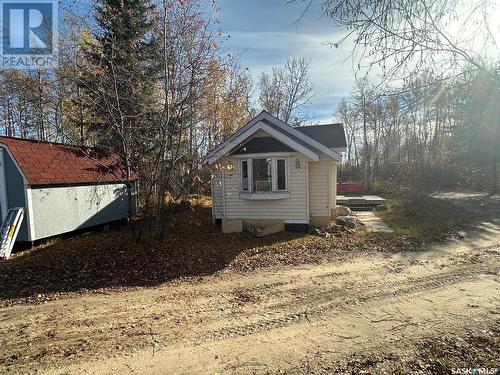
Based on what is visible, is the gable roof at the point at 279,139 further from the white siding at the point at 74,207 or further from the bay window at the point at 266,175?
the white siding at the point at 74,207

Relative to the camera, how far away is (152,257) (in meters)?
7.82

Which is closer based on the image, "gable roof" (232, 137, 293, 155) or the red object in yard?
"gable roof" (232, 137, 293, 155)

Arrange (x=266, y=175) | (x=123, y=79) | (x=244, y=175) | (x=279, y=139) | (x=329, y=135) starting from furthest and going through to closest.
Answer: (x=329, y=135) < (x=244, y=175) < (x=266, y=175) < (x=279, y=139) < (x=123, y=79)

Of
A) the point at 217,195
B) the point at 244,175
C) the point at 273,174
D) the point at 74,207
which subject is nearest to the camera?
the point at 273,174

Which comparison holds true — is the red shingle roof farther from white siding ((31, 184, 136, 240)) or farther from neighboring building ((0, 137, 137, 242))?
white siding ((31, 184, 136, 240))

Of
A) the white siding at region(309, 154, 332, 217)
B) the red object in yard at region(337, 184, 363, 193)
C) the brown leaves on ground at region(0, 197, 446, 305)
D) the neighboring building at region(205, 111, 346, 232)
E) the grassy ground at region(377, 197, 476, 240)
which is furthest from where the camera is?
the red object in yard at region(337, 184, 363, 193)

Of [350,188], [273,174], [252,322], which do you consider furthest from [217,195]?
[350,188]

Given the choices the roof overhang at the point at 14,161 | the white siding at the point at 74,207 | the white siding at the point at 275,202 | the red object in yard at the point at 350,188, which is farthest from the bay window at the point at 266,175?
the red object in yard at the point at 350,188

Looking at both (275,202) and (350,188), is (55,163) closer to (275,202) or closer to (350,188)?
(275,202)

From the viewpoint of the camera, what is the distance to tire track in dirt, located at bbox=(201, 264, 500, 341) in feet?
13.5

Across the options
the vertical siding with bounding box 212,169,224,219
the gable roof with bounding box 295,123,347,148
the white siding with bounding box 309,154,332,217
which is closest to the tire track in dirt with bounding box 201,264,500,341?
the white siding with bounding box 309,154,332,217

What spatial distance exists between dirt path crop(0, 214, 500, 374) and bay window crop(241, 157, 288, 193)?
516cm

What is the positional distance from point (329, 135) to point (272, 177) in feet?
17.7

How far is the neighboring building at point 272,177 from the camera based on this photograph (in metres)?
11.2
